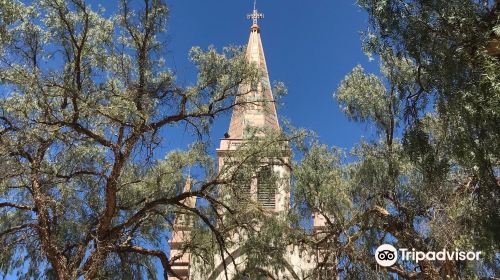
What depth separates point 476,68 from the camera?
7.28 meters

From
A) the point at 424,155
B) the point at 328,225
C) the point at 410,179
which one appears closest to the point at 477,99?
the point at 424,155

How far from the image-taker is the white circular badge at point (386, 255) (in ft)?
38.4

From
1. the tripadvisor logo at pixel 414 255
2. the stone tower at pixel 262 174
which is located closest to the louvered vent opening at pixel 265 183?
the stone tower at pixel 262 174

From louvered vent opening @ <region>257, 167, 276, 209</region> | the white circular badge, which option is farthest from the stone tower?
the white circular badge

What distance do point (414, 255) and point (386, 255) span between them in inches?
40.4

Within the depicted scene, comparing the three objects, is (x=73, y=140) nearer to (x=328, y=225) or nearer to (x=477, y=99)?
(x=328, y=225)

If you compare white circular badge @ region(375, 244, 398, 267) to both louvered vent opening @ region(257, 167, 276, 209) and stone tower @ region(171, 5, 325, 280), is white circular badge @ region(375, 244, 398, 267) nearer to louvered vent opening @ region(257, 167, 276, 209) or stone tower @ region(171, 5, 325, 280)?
stone tower @ region(171, 5, 325, 280)

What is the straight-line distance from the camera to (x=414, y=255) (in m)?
10.9

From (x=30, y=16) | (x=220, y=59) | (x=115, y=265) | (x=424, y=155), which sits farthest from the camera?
(x=115, y=265)

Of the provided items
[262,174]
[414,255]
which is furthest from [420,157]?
[262,174]

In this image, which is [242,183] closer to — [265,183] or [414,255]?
[265,183]

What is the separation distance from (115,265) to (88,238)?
6.21 ft

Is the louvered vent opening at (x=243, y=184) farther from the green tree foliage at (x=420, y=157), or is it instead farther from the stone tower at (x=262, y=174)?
the green tree foliage at (x=420, y=157)

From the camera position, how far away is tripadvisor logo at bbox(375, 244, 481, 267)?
9346 mm
